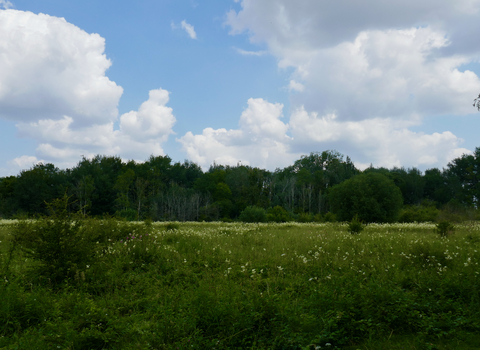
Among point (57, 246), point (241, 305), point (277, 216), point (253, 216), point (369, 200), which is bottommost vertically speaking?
point (277, 216)

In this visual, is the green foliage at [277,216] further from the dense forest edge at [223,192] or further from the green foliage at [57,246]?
the green foliage at [57,246]

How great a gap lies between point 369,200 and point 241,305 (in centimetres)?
3228

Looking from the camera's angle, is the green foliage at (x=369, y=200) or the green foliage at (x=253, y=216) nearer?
the green foliage at (x=369, y=200)

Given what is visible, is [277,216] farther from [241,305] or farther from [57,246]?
[241,305]

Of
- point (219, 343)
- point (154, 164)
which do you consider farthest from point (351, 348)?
point (154, 164)

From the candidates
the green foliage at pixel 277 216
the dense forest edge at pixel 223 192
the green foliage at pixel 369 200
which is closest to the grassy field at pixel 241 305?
the green foliage at pixel 369 200

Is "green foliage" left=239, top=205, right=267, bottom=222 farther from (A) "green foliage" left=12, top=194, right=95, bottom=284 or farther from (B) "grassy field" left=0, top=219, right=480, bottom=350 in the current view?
(A) "green foliage" left=12, top=194, right=95, bottom=284

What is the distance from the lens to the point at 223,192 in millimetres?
63656

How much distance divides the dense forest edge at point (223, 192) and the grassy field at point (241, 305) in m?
29.1

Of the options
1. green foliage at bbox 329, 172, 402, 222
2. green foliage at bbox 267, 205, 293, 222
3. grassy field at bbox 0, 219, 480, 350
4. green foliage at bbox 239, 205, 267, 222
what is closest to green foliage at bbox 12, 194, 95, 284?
grassy field at bbox 0, 219, 480, 350

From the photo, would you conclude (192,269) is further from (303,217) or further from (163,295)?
(303,217)

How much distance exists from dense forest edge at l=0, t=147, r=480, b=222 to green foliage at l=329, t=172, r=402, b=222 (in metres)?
0.12

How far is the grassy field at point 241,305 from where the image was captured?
4.54 metres

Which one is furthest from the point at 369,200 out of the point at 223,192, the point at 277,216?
the point at 223,192
